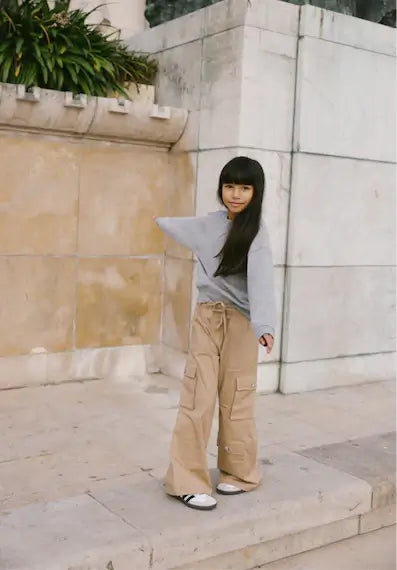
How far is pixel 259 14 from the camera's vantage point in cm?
555

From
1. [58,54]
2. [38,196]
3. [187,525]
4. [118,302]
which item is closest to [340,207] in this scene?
[118,302]

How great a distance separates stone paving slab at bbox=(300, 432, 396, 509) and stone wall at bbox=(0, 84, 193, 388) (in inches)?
84.1

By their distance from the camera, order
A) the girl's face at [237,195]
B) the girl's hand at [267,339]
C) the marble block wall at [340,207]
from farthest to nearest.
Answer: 1. the marble block wall at [340,207]
2. the girl's face at [237,195]
3. the girl's hand at [267,339]

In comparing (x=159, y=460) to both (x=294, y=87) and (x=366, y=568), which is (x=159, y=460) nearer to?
(x=366, y=568)

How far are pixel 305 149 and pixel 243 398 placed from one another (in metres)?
2.82

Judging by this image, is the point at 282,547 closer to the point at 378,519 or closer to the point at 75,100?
the point at 378,519

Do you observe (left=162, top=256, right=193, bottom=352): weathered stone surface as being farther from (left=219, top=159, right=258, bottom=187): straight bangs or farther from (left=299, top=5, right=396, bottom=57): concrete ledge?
(left=219, top=159, right=258, bottom=187): straight bangs

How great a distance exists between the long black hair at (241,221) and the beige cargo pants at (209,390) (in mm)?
239

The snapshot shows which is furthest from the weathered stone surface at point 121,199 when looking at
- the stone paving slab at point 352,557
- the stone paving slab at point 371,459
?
the stone paving slab at point 352,557

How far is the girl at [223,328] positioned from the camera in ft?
11.3

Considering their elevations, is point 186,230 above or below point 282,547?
above

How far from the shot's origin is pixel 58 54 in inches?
229

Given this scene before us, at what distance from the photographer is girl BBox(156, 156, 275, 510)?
3.45 m

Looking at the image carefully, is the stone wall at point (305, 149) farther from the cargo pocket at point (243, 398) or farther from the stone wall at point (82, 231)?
the cargo pocket at point (243, 398)
